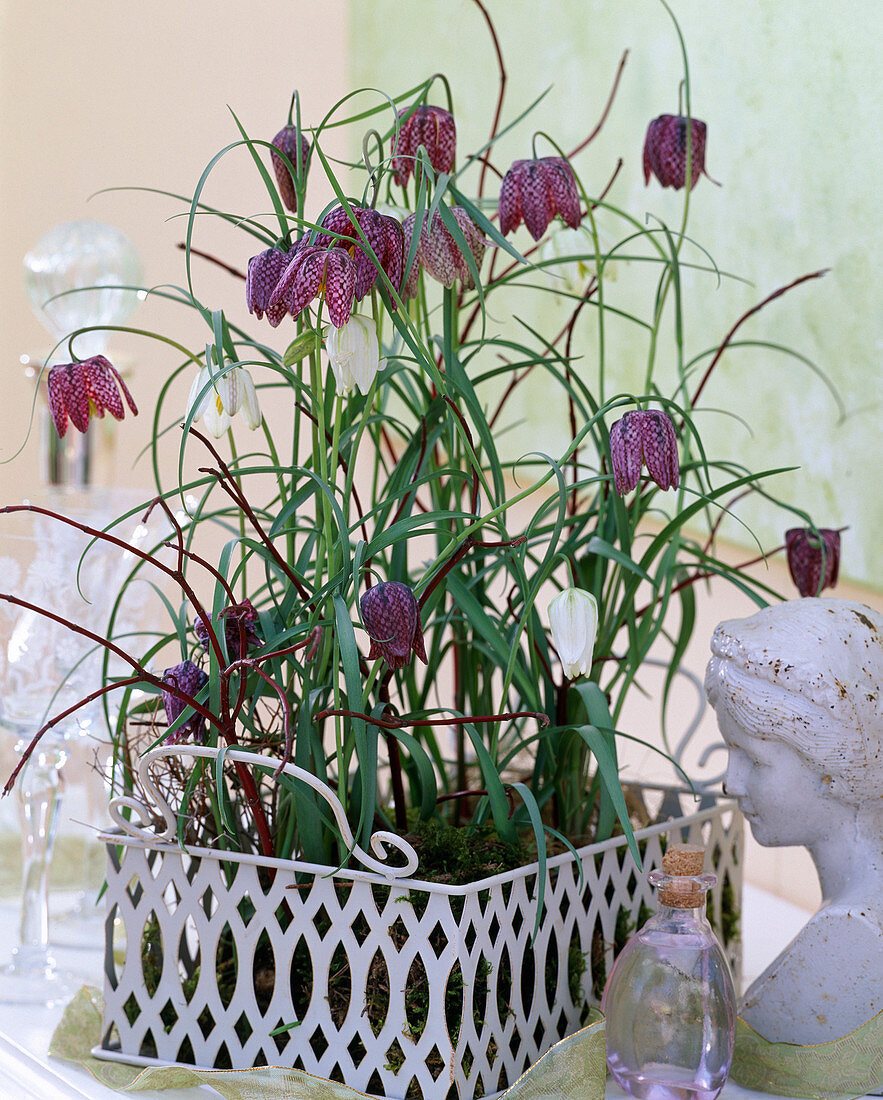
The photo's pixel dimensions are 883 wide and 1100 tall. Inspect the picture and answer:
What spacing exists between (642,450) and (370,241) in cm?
16

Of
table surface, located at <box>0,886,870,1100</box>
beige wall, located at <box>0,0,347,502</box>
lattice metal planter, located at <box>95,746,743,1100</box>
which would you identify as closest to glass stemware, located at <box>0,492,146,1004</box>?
table surface, located at <box>0,886,870,1100</box>

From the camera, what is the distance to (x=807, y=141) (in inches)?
42.5

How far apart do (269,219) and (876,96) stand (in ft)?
3.81

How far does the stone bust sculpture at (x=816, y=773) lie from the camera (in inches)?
27.4

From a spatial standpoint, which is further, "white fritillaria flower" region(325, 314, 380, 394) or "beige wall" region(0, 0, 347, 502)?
"beige wall" region(0, 0, 347, 502)

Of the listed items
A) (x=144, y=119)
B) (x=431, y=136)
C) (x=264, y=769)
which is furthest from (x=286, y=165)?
(x=144, y=119)

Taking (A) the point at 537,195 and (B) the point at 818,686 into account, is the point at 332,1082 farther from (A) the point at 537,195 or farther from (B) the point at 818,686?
(A) the point at 537,195

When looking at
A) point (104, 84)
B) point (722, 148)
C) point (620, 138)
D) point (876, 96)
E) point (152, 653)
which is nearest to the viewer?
point (152, 653)

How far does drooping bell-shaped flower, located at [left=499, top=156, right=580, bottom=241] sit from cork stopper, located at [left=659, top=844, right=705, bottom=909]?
0.34 m

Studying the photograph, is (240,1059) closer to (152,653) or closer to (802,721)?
(152,653)

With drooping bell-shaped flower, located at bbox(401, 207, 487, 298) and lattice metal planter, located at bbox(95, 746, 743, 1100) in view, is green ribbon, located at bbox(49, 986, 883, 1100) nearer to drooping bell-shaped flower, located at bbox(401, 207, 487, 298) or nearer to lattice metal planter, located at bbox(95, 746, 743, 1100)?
lattice metal planter, located at bbox(95, 746, 743, 1100)

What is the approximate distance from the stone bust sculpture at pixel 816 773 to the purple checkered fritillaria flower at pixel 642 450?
153 millimetres

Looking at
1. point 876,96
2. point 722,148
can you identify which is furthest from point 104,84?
point 876,96

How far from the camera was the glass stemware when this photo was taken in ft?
2.96
